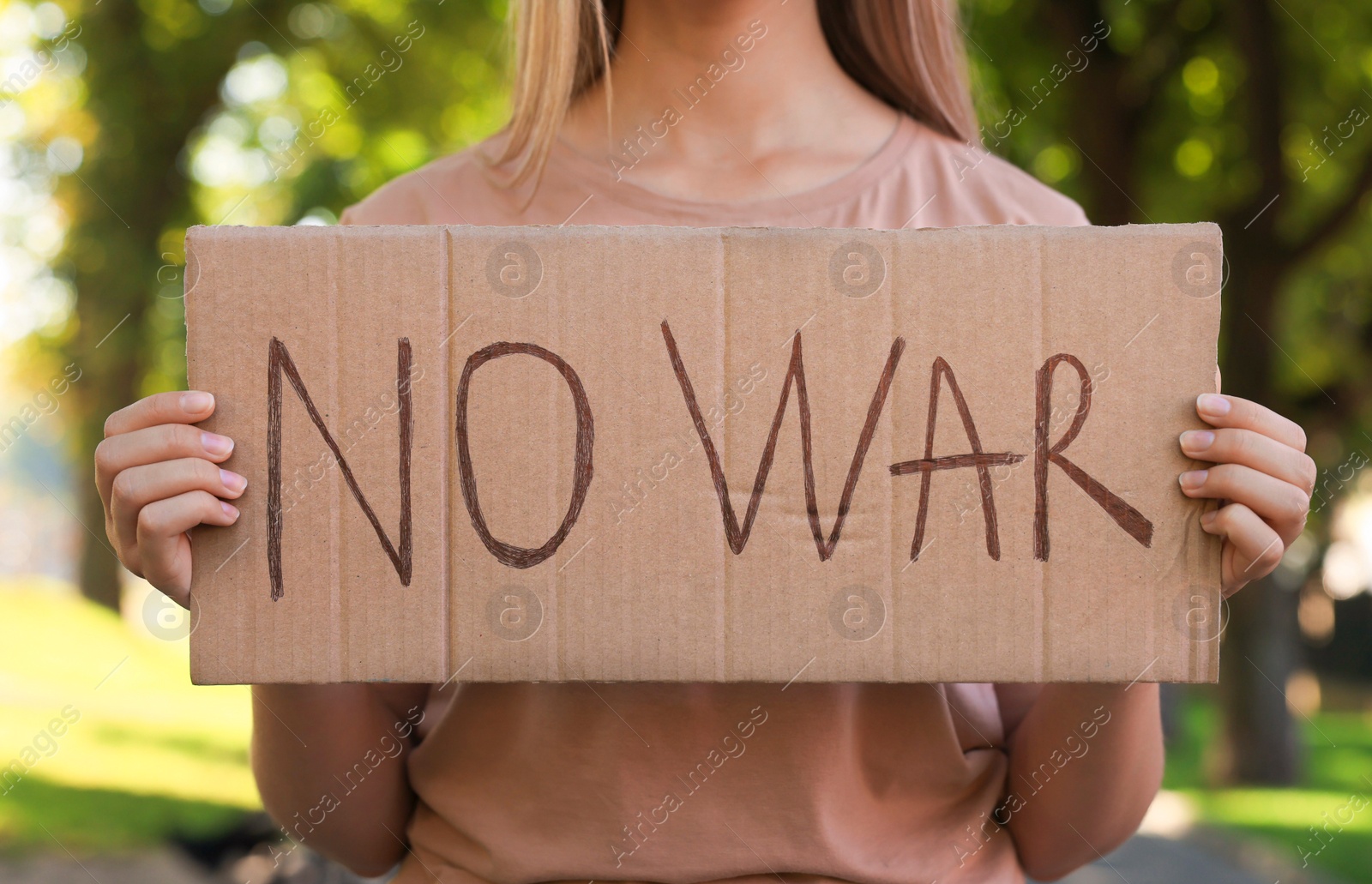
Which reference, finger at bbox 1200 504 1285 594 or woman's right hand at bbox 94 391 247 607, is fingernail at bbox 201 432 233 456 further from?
finger at bbox 1200 504 1285 594

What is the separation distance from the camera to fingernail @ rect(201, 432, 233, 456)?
1186 mm

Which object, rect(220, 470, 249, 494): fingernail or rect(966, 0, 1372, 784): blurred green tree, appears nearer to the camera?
rect(220, 470, 249, 494): fingernail

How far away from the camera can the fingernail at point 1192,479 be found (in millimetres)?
1197

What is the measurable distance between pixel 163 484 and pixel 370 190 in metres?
8.22

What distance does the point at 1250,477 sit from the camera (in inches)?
46.2

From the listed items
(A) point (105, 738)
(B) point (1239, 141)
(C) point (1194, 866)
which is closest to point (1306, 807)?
(C) point (1194, 866)

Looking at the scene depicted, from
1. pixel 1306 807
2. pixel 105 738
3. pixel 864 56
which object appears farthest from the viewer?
pixel 1306 807

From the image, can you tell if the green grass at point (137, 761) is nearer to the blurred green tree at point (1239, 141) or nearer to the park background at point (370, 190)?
the park background at point (370, 190)

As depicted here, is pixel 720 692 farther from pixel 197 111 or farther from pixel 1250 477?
pixel 197 111

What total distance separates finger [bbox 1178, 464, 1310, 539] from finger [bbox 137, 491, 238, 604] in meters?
1.07


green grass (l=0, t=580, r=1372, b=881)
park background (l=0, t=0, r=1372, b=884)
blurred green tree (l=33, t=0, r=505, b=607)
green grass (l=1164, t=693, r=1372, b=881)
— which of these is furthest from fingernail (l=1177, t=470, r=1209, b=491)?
blurred green tree (l=33, t=0, r=505, b=607)

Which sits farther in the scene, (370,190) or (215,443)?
(370,190)

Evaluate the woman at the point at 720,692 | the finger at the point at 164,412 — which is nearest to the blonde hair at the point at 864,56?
the woman at the point at 720,692

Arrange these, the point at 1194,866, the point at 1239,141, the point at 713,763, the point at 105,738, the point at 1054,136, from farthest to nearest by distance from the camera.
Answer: the point at 1054,136 → the point at 1239,141 → the point at 105,738 → the point at 1194,866 → the point at 713,763
